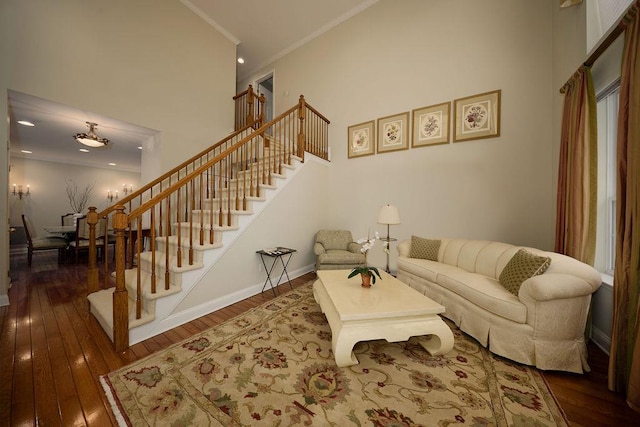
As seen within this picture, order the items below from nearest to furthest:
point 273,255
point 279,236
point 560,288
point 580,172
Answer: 1. point 560,288
2. point 580,172
3. point 273,255
4. point 279,236

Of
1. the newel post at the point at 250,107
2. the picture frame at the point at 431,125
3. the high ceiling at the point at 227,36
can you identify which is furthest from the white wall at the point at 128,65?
the picture frame at the point at 431,125

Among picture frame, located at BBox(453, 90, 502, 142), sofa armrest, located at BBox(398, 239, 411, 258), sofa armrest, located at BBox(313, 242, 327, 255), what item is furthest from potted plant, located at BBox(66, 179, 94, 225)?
picture frame, located at BBox(453, 90, 502, 142)

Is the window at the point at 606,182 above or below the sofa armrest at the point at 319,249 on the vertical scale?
above

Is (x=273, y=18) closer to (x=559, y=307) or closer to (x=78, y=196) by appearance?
(x=559, y=307)

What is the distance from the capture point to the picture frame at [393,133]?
385cm

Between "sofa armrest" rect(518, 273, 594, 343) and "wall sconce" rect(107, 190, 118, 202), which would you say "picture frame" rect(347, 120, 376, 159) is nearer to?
"sofa armrest" rect(518, 273, 594, 343)

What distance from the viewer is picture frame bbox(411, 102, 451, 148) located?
11.4 feet

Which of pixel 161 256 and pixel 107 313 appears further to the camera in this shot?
pixel 161 256

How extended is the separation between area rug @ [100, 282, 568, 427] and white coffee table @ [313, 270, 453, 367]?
178mm

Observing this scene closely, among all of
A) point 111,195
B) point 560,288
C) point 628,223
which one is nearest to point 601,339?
point 560,288

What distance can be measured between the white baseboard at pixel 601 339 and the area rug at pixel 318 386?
2.73 feet

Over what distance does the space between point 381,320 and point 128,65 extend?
16.2ft

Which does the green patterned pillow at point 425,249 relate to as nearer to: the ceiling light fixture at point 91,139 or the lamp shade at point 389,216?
the lamp shade at point 389,216

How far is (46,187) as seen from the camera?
6242 mm
